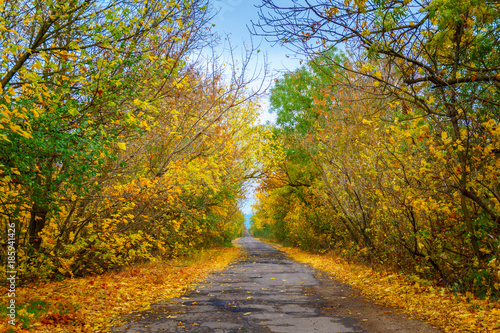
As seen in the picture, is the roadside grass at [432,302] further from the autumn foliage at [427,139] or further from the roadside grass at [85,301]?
the roadside grass at [85,301]

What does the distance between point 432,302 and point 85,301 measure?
6.58 metres

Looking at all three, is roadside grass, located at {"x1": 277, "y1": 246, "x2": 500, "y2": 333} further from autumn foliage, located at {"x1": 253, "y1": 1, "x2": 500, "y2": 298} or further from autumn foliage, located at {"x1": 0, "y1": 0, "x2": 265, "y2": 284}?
autumn foliage, located at {"x1": 0, "y1": 0, "x2": 265, "y2": 284}

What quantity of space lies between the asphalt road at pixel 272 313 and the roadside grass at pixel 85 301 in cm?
47

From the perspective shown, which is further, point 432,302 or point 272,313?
point 432,302

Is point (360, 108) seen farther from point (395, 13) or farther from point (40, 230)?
point (40, 230)

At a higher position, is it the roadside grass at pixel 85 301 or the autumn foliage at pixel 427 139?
the autumn foliage at pixel 427 139

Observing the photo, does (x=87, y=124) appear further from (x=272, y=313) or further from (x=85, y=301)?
(x=272, y=313)

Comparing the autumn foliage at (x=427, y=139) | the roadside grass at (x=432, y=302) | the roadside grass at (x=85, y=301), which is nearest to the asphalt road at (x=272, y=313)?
the roadside grass at (x=432, y=302)

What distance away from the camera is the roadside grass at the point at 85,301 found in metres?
5.04

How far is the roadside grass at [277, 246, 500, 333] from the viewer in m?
4.84

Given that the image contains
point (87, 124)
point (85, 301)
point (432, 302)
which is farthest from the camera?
point (85, 301)

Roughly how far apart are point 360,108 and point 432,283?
676 cm

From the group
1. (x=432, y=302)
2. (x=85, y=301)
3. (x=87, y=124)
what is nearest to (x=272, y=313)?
(x=432, y=302)

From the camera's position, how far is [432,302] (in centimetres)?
616
